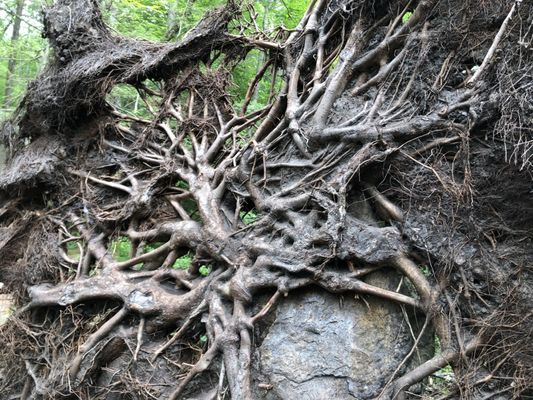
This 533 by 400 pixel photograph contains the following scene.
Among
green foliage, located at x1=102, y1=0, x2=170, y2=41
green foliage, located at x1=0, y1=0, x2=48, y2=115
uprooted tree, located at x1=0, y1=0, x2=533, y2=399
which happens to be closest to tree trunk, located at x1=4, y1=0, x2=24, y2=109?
green foliage, located at x1=0, y1=0, x2=48, y2=115

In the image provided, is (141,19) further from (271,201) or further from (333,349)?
(333,349)

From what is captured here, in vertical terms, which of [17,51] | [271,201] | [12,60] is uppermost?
[271,201]

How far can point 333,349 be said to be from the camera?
357 cm

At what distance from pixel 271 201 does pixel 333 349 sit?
1375 millimetres

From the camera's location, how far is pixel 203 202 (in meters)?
4.71

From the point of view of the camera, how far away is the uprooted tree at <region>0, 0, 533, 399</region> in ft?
11.0

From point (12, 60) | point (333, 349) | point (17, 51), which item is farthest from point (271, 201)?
point (12, 60)

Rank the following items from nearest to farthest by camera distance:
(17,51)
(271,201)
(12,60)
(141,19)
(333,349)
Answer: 1. (333,349)
2. (271,201)
3. (141,19)
4. (17,51)
5. (12,60)

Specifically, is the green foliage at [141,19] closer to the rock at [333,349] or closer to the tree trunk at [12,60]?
the tree trunk at [12,60]

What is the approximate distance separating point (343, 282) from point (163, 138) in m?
3.44

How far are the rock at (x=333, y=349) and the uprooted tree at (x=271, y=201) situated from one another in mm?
44

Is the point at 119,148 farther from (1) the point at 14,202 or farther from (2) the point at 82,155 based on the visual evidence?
(1) the point at 14,202

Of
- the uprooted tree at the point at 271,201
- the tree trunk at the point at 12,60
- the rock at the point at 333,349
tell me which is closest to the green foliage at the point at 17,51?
the tree trunk at the point at 12,60

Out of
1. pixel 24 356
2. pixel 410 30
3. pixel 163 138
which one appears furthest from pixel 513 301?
pixel 24 356
